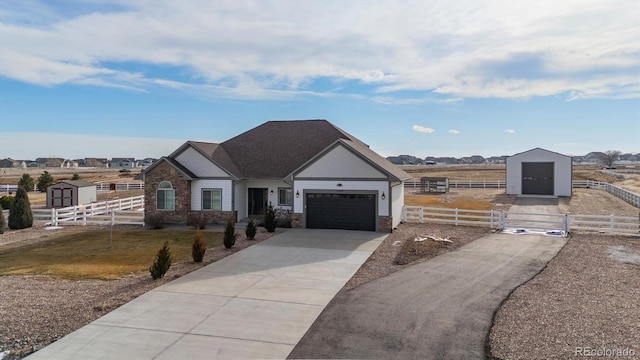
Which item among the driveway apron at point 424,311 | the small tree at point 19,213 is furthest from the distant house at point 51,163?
the driveway apron at point 424,311

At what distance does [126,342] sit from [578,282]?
1267 cm

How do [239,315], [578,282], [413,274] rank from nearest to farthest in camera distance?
[239,315] → [578,282] → [413,274]

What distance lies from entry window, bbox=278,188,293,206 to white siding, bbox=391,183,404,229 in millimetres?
6733

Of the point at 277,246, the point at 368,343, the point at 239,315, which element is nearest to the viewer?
the point at 368,343

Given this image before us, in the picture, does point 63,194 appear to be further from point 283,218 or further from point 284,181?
point 284,181

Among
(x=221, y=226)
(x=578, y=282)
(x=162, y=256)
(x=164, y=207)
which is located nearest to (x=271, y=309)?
(x=162, y=256)

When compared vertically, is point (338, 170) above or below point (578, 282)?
above

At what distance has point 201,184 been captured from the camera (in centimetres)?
2566

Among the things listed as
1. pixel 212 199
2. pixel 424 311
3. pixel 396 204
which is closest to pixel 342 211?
pixel 396 204

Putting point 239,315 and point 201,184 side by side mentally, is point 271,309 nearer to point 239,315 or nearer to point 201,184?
point 239,315

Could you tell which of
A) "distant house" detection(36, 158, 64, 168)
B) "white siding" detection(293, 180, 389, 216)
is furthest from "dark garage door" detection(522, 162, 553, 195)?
"distant house" detection(36, 158, 64, 168)

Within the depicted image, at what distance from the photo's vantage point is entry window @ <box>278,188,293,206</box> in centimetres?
2619

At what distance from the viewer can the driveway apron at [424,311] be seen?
26.8 feet

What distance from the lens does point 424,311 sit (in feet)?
33.4
